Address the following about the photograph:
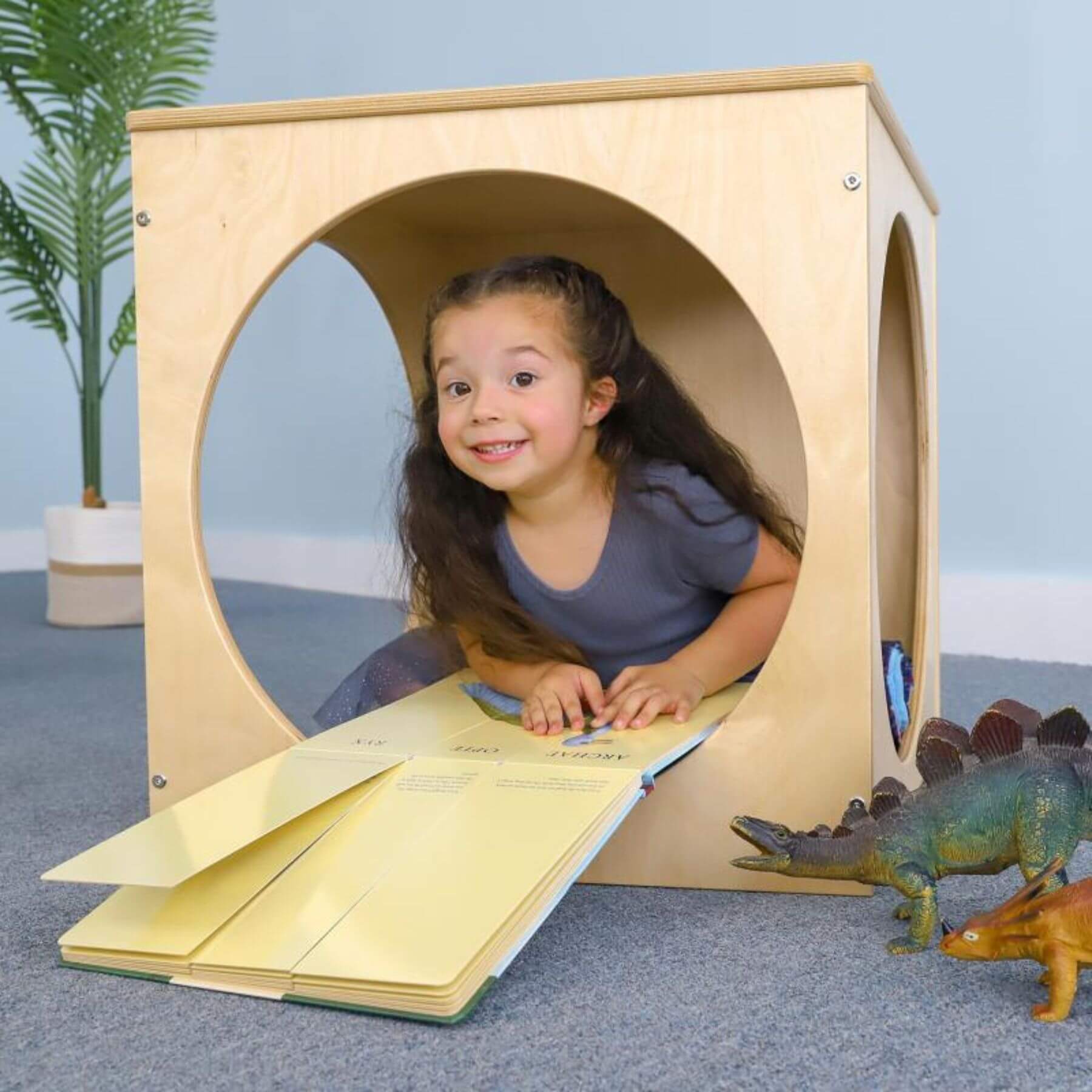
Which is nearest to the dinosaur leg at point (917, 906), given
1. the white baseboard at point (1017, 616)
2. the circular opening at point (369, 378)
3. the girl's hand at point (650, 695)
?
the girl's hand at point (650, 695)

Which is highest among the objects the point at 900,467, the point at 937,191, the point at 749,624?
the point at 937,191

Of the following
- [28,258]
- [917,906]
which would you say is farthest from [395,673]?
[28,258]

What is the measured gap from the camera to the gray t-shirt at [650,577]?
1.18 m

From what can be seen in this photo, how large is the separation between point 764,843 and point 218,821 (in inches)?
12.6

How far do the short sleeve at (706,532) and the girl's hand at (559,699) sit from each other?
143mm

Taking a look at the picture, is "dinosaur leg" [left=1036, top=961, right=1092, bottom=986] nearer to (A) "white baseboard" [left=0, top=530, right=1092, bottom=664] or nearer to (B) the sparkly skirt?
(B) the sparkly skirt

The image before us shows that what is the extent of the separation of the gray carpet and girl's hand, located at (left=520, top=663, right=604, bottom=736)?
0.13 metres

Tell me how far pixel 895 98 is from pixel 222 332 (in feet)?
4.36

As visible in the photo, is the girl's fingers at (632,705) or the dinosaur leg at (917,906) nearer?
the dinosaur leg at (917,906)

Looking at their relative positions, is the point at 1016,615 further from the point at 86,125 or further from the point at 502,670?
the point at 86,125

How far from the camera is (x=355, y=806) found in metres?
0.87

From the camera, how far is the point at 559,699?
1.05 m

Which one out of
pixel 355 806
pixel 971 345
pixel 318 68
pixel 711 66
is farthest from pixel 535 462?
pixel 318 68

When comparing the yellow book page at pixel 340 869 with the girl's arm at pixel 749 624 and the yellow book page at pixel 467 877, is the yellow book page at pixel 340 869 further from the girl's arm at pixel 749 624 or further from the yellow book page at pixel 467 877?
the girl's arm at pixel 749 624
